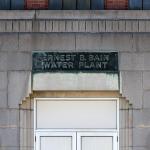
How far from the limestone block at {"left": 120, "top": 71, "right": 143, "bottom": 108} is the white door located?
800mm

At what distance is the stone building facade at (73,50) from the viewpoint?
10805 mm

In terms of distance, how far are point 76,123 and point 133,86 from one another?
1327mm

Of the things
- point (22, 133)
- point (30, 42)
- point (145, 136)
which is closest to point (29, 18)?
point (30, 42)

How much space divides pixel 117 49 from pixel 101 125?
151cm

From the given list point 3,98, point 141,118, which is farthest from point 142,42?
point 3,98

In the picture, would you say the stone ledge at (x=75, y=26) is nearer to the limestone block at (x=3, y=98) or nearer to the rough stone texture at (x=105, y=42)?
the rough stone texture at (x=105, y=42)

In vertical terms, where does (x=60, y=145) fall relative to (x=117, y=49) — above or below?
below

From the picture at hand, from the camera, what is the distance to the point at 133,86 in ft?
35.6

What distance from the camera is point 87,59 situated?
10.9 m

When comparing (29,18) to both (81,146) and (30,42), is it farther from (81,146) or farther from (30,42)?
(81,146)

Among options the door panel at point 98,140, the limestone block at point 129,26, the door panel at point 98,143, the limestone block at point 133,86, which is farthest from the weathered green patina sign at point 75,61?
the door panel at point 98,143

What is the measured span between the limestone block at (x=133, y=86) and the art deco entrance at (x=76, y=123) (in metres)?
0.35

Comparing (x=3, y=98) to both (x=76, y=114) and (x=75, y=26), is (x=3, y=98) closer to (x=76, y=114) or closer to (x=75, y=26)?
(x=76, y=114)

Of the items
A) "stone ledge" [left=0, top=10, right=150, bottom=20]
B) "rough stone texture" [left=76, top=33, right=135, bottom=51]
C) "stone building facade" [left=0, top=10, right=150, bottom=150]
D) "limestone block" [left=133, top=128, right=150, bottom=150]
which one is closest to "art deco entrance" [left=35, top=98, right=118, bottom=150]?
"stone building facade" [left=0, top=10, right=150, bottom=150]
